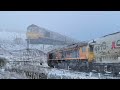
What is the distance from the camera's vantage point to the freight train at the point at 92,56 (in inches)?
192

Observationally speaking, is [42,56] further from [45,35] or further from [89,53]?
[89,53]

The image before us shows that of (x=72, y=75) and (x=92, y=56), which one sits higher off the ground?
(x=92, y=56)

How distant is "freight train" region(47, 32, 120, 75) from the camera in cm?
489

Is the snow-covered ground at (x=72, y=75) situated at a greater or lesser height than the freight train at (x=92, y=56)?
lesser

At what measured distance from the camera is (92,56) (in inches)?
197

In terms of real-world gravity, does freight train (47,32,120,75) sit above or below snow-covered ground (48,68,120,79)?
above
